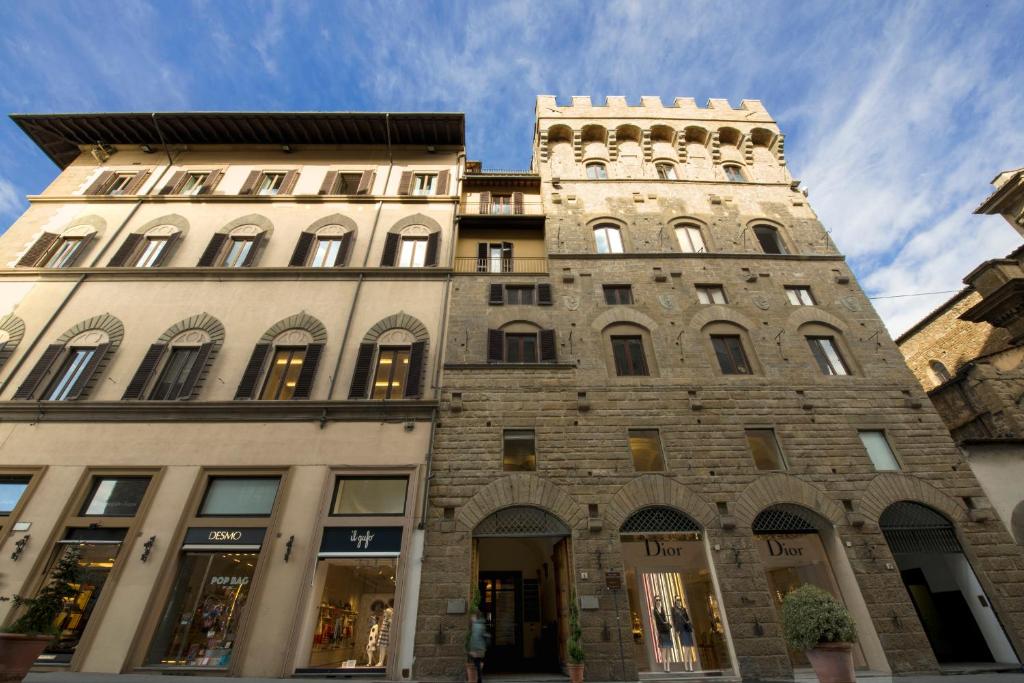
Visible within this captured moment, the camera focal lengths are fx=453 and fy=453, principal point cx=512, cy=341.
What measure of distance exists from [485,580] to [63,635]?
32.0ft

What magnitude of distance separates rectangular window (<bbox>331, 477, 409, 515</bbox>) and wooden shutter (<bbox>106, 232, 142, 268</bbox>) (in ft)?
40.8

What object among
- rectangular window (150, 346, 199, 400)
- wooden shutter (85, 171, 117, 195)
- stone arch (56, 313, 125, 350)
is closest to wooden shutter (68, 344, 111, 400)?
stone arch (56, 313, 125, 350)

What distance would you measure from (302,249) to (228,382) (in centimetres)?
580

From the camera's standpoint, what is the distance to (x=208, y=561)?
10.9m

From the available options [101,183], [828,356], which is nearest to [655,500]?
[828,356]

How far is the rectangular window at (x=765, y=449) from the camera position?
12.6m

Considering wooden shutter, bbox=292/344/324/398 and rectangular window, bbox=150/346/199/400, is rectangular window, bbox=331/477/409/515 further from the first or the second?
rectangular window, bbox=150/346/199/400

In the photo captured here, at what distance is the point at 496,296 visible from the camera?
16.0 metres

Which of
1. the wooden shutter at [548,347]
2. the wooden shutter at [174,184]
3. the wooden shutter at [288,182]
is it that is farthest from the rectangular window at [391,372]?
the wooden shutter at [174,184]

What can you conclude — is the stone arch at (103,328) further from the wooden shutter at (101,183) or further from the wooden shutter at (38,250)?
the wooden shutter at (101,183)

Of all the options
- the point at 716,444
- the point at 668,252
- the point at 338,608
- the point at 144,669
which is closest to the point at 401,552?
the point at 338,608

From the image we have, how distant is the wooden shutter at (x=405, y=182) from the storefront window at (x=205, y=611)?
46.7ft

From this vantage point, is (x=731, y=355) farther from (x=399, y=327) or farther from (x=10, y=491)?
(x=10, y=491)

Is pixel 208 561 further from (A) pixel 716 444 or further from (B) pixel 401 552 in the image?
(A) pixel 716 444
